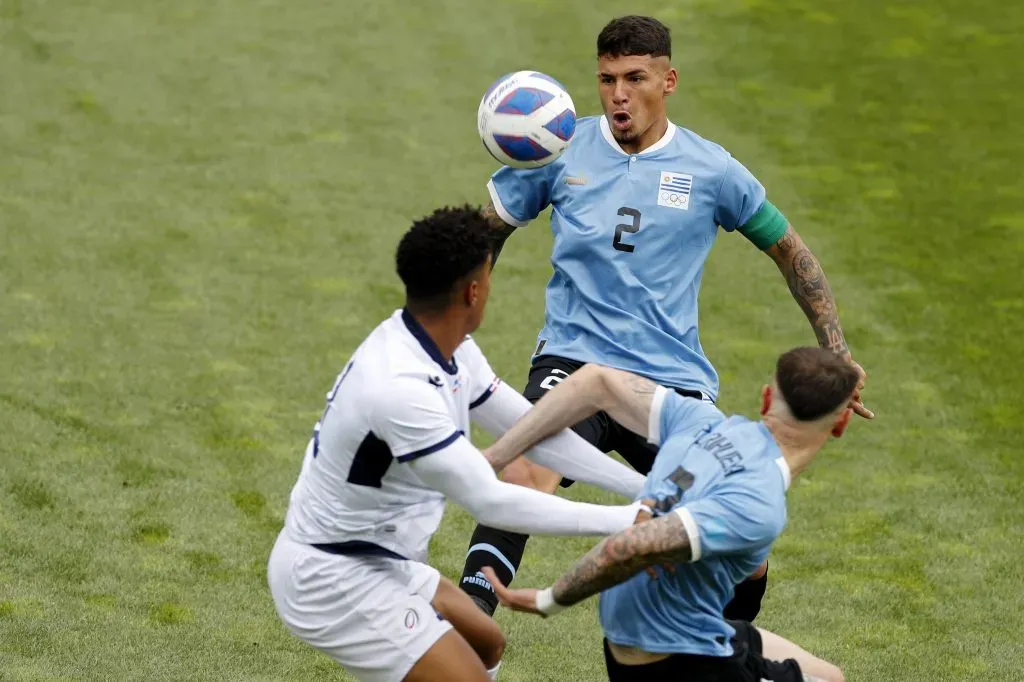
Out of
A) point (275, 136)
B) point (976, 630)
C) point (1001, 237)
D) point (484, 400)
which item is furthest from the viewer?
point (275, 136)

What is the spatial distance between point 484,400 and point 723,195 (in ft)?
6.45

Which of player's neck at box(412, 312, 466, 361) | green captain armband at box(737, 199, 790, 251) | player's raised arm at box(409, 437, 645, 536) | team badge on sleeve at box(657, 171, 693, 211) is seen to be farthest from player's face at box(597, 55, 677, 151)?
player's raised arm at box(409, 437, 645, 536)

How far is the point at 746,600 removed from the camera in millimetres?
7668

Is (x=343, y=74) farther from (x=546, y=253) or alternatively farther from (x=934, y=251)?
(x=934, y=251)

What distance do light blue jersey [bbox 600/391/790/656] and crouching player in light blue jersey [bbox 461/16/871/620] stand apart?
1.62 m

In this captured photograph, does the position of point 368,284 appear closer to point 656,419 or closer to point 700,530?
point 656,419

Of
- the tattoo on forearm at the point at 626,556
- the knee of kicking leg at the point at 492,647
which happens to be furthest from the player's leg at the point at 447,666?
the tattoo on forearm at the point at 626,556

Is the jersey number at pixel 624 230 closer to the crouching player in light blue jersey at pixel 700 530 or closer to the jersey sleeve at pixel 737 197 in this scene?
the jersey sleeve at pixel 737 197

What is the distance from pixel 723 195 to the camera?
24.7 feet

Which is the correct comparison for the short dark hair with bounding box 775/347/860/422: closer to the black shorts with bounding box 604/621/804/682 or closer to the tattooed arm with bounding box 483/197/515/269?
the black shorts with bounding box 604/621/804/682

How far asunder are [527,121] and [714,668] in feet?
9.16

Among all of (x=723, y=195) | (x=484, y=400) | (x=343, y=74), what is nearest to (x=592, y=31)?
(x=343, y=74)

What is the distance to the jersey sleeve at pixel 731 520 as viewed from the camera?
16.9 ft

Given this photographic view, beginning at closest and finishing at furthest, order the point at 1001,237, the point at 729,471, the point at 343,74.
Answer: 1. the point at 729,471
2. the point at 1001,237
3. the point at 343,74
